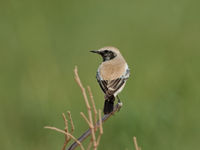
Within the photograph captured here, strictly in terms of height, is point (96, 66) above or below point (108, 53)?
below

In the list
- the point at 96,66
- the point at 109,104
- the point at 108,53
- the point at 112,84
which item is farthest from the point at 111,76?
the point at 96,66

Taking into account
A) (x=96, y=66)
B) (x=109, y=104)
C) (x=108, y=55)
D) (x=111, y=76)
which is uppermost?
(x=108, y=55)

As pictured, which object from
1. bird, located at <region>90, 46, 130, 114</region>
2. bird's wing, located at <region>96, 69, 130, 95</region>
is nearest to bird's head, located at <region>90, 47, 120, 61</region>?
bird, located at <region>90, 46, 130, 114</region>

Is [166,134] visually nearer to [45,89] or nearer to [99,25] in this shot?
[45,89]

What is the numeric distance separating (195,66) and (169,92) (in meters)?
1.38

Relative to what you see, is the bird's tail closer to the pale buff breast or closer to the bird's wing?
the bird's wing

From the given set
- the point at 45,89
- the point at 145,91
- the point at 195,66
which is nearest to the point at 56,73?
the point at 45,89

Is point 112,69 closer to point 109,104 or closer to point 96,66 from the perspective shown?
point 109,104

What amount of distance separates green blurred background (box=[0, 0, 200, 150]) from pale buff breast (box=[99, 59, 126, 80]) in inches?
Answer: 62.0

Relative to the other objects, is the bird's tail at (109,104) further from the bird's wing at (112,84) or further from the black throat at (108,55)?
the black throat at (108,55)

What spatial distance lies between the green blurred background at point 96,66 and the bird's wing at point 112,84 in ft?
5.72

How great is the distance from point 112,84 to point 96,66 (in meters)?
4.01

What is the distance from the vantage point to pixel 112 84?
5441 millimetres

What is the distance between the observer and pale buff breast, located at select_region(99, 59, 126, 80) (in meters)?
5.49
